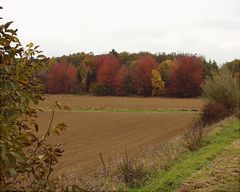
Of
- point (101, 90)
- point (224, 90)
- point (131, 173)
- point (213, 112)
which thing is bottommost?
point (131, 173)

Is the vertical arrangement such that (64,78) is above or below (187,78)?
above

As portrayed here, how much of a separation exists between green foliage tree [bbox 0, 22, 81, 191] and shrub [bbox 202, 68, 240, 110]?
31.7m

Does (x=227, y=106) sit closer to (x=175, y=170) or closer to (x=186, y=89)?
(x=175, y=170)

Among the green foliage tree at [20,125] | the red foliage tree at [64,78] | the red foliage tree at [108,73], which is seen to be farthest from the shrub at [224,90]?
the red foliage tree at [108,73]

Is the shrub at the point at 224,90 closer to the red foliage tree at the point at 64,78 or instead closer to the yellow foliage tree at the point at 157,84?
the yellow foliage tree at the point at 157,84

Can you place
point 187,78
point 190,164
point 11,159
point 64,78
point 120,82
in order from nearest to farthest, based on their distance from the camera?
point 11,159, point 190,164, point 187,78, point 120,82, point 64,78

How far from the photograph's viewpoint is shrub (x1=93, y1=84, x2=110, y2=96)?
10162 cm

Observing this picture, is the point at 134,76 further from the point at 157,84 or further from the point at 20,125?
the point at 20,125

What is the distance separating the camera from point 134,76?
98.1 m

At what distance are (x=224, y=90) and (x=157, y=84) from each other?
59852mm

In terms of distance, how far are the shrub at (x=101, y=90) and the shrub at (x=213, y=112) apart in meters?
69.6

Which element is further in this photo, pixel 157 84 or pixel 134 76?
pixel 134 76

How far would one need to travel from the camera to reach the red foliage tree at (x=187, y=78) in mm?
89125

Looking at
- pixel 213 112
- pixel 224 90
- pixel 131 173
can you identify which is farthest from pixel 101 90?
pixel 131 173
